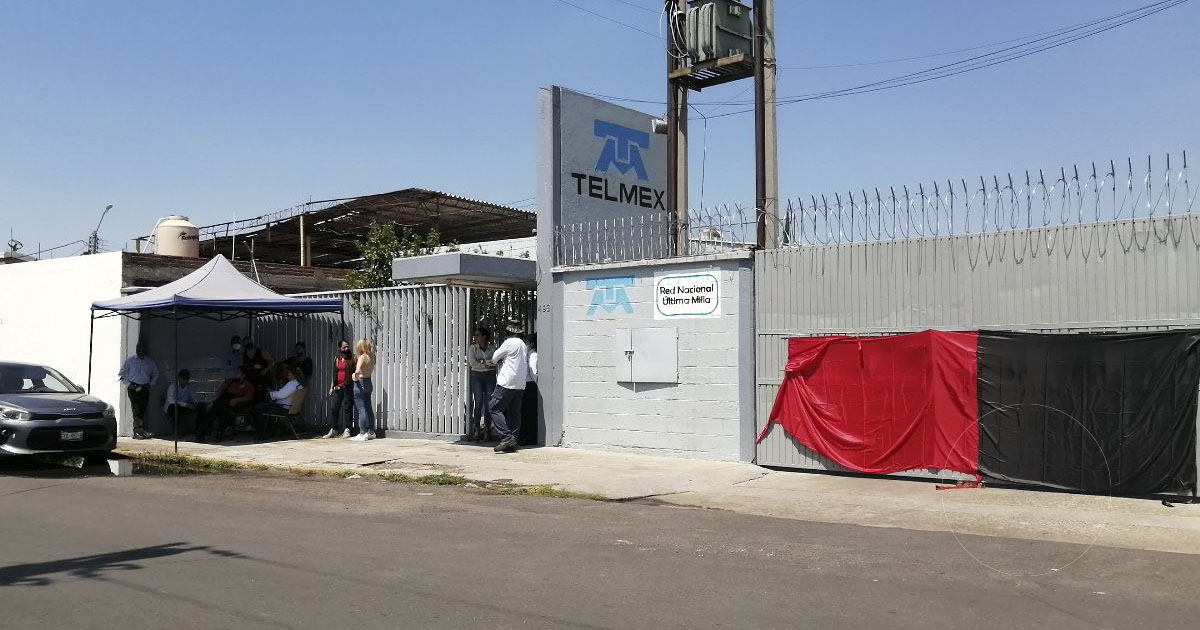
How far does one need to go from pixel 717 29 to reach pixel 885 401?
6.38 m

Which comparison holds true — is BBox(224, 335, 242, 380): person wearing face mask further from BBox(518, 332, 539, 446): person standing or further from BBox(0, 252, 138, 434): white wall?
BBox(518, 332, 539, 446): person standing

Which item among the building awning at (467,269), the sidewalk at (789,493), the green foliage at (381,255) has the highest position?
the green foliage at (381,255)

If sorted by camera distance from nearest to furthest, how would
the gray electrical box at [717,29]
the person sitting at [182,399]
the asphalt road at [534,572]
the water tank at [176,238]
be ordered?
1. the asphalt road at [534,572]
2. the gray electrical box at [717,29]
3. the person sitting at [182,399]
4. the water tank at [176,238]

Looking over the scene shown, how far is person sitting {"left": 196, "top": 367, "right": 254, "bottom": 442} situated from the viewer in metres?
17.7

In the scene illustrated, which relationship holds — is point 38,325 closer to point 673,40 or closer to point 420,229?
point 420,229

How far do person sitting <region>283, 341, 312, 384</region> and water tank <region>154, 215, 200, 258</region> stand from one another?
23.3 ft

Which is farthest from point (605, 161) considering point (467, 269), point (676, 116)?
point (467, 269)

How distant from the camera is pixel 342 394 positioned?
58.6ft

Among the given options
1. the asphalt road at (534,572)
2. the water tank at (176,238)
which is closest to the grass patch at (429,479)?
the asphalt road at (534,572)

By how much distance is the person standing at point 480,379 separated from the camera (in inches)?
628

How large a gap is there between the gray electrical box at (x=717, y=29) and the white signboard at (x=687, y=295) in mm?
→ 3594

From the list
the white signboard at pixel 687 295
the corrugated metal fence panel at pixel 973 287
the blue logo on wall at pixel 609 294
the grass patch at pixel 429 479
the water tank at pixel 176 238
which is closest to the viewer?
the corrugated metal fence panel at pixel 973 287

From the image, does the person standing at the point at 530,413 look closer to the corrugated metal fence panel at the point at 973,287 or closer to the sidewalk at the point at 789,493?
the sidewalk at the point at 789,493

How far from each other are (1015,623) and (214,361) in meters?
16.9
